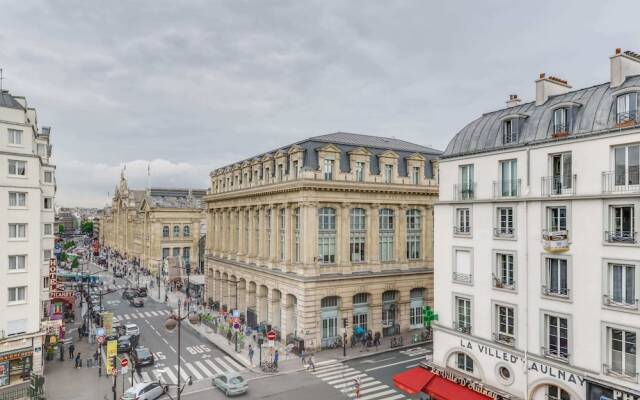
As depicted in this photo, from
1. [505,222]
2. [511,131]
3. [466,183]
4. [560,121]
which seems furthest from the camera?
[466,183]

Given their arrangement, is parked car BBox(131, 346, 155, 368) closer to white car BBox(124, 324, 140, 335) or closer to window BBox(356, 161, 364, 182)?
white car BBox(124, 324, 140, 335)

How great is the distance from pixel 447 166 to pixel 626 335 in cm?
1288

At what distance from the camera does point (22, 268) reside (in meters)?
32.9

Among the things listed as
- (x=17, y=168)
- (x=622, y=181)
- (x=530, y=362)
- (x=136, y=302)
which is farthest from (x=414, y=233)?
(x=136, y=302)

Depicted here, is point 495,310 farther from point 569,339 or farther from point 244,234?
point 244,234

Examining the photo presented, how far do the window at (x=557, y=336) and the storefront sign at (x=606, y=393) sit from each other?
1.50m

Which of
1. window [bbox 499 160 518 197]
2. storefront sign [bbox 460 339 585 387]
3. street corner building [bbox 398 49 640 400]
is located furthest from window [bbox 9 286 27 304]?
window [bbox 499 160 518 197]

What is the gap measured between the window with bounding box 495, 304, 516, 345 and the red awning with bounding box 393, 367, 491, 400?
126 inches

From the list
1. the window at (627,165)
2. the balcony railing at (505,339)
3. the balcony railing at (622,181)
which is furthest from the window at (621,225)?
the balcony railing at (505,339)

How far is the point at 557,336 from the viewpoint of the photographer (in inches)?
780

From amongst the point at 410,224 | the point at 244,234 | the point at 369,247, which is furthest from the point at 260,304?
the point at 410,224

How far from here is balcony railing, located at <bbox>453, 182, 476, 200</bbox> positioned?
24.8 m

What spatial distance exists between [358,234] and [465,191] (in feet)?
61.4

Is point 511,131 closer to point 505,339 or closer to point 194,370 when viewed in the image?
point 505,339
